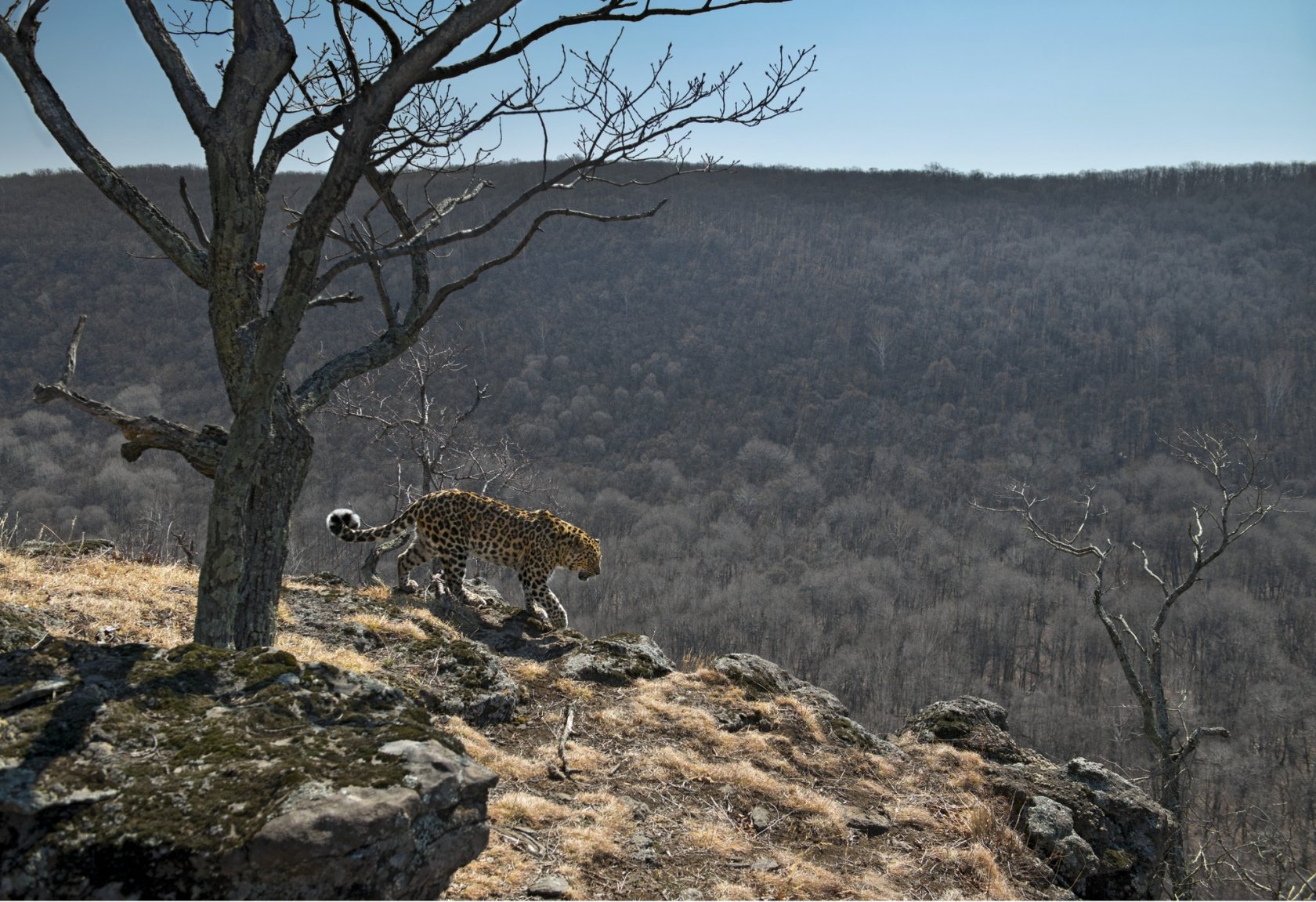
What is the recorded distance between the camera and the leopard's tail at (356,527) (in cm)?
1172

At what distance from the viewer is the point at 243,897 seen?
3.30 metres

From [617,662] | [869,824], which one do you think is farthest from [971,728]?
[617,662]

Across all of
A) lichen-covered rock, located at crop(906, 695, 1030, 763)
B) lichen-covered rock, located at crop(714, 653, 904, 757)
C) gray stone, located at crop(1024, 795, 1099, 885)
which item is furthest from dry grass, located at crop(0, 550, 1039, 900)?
lichen-covered rock, located at crop(906, 695, 1030, 763)

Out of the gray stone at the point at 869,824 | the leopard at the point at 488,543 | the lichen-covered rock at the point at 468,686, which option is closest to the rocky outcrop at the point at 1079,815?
the gray stone at the point at 869,824

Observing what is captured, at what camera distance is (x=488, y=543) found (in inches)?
525

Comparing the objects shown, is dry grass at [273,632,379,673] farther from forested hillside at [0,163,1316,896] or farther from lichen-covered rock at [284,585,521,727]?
forested hillside at [0,163,1316,896]

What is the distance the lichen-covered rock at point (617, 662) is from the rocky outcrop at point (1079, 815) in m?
3.17

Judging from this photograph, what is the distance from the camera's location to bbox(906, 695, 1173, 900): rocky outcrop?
801 cm

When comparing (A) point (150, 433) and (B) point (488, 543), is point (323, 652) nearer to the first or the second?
(A) point (150, 433)

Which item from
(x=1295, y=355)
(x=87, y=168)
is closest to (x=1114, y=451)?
(x=1295, y=355)

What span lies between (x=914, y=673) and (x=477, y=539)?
233 ft

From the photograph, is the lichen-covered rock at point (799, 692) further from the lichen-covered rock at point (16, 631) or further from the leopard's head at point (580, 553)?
the lichen-covered rock at point (16, 631)

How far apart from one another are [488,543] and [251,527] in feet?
19.6

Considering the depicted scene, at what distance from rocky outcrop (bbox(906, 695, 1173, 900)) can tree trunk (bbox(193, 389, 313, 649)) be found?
6.82 m
